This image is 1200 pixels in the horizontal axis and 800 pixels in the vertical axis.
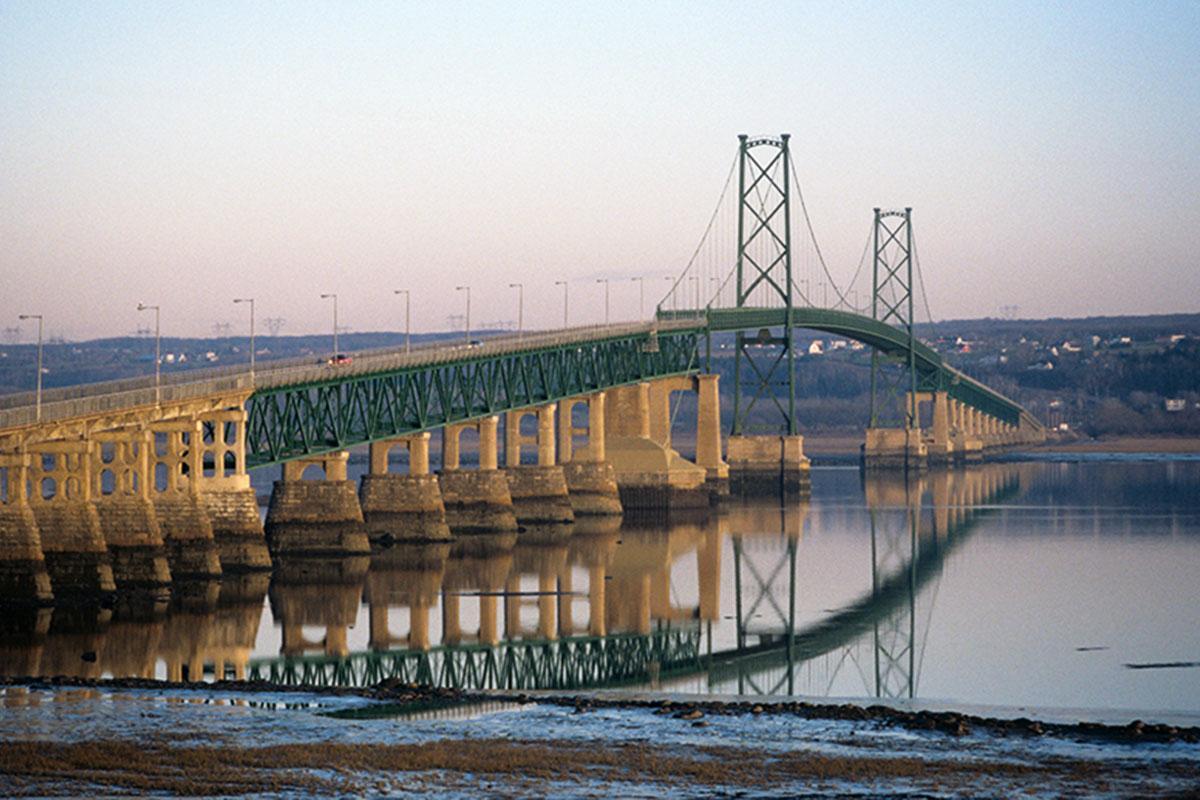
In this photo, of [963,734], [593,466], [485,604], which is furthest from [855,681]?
[593,466]

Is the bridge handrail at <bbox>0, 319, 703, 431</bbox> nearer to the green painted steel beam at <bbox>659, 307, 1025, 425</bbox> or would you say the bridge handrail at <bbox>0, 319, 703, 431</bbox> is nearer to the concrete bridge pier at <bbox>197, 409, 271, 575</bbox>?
the concrete bridge pier at <bbox>197, 409, 271, 575</bbox>

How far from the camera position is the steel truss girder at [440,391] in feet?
241

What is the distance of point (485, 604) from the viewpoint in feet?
198

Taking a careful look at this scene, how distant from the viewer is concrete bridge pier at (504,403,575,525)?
3703 inches

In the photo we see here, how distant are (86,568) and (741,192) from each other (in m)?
87.1

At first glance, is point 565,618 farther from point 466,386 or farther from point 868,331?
point 868,331

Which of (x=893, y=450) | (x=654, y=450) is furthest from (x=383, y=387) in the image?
(x=893, y=450)

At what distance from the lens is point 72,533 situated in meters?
56.4

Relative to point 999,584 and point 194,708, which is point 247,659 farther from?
point 999,584

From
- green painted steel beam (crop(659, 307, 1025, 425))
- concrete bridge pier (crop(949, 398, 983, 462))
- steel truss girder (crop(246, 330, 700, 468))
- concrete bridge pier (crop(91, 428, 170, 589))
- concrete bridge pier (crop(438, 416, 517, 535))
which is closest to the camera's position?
concrete bridge pier (crop(91, 428, 170, 589))

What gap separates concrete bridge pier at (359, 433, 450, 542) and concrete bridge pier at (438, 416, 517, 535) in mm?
5476

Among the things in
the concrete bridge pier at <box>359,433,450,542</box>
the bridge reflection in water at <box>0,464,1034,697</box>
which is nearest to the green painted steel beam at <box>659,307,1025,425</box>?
the bridge reflection in water at <box>0,464,1034,697</box>

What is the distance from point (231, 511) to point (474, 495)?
23.9m

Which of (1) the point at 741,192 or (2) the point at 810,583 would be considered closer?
(2) the point at 810,583
